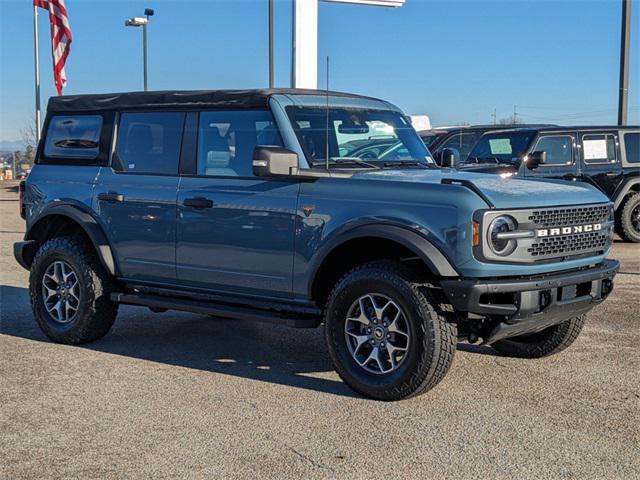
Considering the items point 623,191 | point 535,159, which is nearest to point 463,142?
point 623,191

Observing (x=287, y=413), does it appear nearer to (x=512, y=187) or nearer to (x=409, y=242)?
(x=409, y=242)

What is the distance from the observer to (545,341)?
655cm

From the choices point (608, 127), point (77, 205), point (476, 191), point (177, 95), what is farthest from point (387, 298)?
point (608, 127)

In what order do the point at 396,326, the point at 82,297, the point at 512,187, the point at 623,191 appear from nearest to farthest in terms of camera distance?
the point at 396,326 → the point at 512,187 → the point at 82,297 → the point at 623,191

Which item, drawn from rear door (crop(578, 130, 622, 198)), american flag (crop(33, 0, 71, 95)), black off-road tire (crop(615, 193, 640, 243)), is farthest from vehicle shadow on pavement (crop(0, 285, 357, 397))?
american flag (crop(33, 0, 71, 95))

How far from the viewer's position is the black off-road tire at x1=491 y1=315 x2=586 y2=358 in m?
6.43

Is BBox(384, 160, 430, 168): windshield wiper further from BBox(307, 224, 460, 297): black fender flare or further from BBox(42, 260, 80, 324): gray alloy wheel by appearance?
BBox(42, 260, 80, 324): gray alloy wheel

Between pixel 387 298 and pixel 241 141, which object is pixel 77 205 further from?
pixel 387 298

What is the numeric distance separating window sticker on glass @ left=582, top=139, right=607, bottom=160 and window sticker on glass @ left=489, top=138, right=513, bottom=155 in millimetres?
1259

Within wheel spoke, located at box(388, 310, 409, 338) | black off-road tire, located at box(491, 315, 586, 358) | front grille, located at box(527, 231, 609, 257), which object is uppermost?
front grille, located at box(527, 231, 609, 257)

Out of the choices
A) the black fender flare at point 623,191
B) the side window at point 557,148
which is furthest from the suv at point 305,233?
the black fender flare at point 623,191

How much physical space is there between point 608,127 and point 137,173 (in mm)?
9665

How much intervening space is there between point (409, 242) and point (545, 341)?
1.81 metres

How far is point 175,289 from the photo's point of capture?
6.76m
